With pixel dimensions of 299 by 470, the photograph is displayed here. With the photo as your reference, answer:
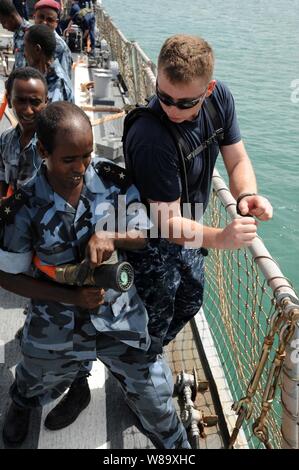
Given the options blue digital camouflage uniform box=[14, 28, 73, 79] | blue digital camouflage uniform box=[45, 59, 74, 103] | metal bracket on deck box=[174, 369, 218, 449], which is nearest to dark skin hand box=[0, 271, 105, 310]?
metal bracket on deck box=[174, 369, 218, 449]

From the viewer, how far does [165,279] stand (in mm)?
2182

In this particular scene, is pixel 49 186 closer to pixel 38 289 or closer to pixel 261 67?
pixel 38 289

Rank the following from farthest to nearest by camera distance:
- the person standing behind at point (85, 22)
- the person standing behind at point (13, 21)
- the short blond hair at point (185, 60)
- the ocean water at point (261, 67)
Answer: the person standing behind at point (85, 22) < the ocean water at point (261, 67) < the person standing behind at point (13, 21) < the short blond hair at point (185, 60)

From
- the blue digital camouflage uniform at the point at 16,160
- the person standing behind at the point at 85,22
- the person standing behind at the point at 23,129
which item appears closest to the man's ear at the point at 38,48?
the person standing behind at the point at 23,129

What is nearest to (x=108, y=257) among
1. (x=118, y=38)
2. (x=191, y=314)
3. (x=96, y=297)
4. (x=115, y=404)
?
(x=96, y=297)

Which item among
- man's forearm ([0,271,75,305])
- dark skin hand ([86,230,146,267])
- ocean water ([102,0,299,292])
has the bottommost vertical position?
ocean water ([102,0,299,292])

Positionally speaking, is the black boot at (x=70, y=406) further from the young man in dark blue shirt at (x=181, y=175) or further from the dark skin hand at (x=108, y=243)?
the dark skin hand at (x=108, y=243)

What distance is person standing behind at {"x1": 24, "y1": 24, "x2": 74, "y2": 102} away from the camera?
3.62 meters

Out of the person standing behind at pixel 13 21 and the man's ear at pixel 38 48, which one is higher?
the man's ear at pixel 38 48

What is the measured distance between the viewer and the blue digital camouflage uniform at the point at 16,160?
2.64 meters

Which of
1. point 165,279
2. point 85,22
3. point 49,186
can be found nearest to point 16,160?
point 49,186

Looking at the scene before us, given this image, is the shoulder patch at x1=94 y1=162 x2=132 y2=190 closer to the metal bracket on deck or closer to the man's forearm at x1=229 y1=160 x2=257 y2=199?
the man's forearm at x1=229 y1=160 x2=257 y2=199

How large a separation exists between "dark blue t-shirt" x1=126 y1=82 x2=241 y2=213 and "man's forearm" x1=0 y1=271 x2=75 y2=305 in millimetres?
486
